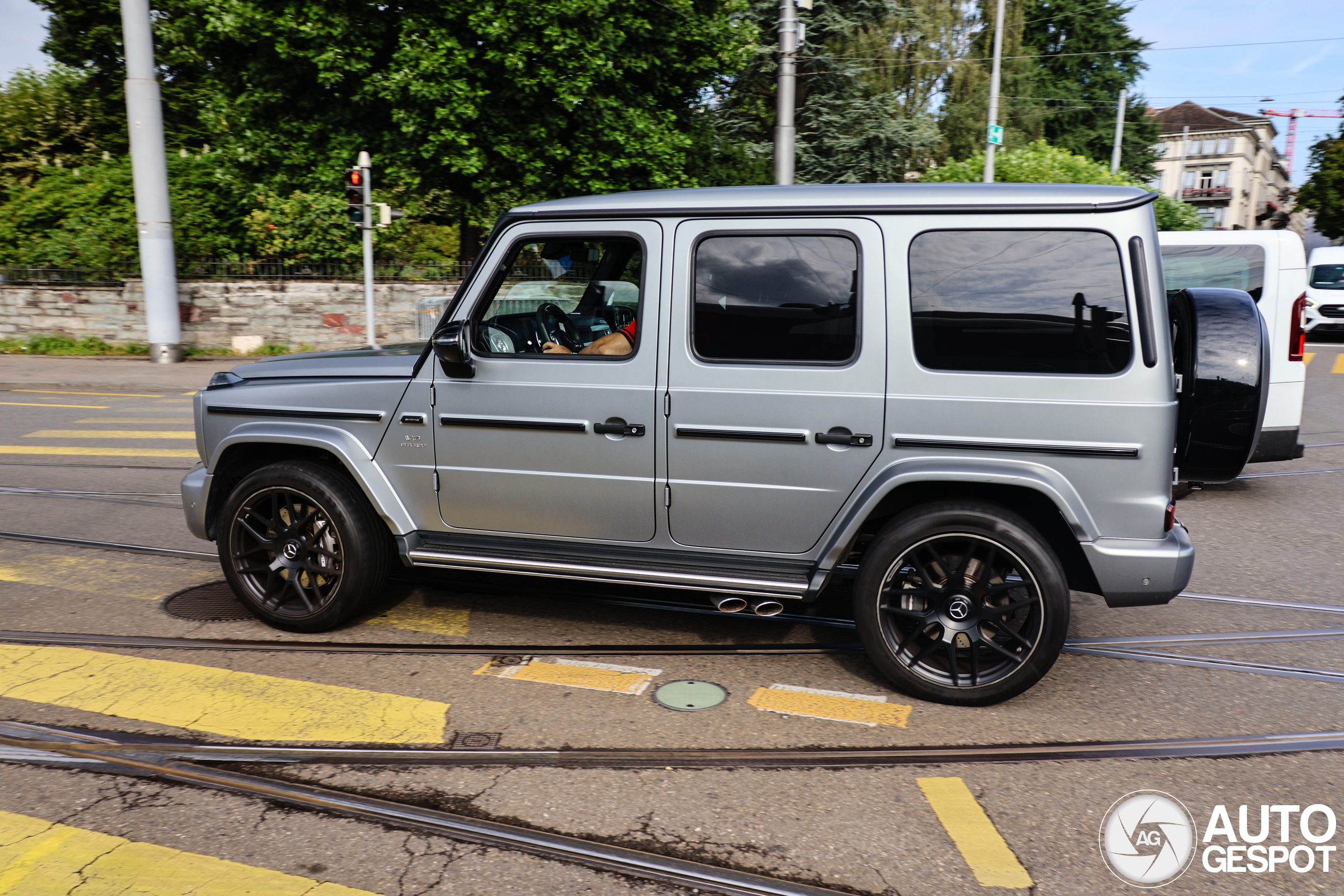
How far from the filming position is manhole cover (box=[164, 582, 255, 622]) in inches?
191

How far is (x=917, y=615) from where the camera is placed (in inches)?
152

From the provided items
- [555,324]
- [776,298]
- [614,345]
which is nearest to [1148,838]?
[776,298]

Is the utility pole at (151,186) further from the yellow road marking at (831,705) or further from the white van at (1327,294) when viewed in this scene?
the white van at (1327,294)

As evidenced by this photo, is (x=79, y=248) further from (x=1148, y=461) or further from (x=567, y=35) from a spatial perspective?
(x=1148, y=461)

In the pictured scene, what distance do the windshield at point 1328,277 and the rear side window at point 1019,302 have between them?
2274cm

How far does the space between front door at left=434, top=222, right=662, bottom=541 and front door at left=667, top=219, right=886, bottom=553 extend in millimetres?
167

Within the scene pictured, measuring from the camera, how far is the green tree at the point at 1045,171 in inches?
913

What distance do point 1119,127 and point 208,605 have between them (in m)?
42.3

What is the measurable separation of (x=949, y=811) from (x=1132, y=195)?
231 centimetres

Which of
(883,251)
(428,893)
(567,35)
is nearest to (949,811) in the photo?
(428,893)

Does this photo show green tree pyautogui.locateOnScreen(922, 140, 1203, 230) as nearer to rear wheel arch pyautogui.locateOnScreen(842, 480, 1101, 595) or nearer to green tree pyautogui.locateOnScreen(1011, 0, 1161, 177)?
green tree pyautogui.locateOnScreen(1011, 0, 1161, 177)

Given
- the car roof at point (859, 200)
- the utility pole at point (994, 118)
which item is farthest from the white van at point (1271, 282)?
the utility pole at point (994, 118)

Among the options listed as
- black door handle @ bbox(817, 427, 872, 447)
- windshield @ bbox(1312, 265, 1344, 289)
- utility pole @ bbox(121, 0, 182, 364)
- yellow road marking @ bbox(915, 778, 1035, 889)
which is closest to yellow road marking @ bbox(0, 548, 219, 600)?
black door handle @ bbox(817, 427, 872, 447)

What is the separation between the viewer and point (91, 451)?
919 centimetres
